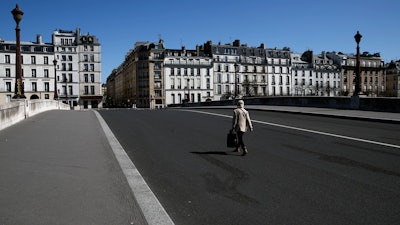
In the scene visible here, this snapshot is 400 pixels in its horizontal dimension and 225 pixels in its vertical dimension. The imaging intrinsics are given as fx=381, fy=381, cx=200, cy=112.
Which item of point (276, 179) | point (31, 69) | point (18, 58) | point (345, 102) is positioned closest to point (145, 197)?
point (276, 179)

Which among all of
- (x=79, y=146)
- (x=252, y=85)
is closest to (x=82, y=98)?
(x=252, y=85)

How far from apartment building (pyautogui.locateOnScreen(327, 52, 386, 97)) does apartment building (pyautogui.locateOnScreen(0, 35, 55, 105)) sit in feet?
303

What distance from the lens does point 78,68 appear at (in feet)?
343

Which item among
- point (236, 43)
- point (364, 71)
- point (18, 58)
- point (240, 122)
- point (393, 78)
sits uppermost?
point (236, 43)

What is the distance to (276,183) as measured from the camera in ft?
21.4

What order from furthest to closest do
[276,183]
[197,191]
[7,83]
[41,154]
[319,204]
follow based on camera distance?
[7,83] < [41,154] < [276,183] < [197,191] < [319,204]

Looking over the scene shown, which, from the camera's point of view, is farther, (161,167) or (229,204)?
(161,167)

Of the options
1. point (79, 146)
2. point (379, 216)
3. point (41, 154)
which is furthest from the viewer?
point (79, 146)

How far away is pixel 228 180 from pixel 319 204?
1.87 metres

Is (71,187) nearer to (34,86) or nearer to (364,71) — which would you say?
(34,86)

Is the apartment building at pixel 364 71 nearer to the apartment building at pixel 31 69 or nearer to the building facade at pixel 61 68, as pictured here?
the building facade at pixel 61 68

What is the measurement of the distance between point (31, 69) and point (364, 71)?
343ft

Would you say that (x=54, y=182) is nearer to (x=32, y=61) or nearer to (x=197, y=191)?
(x=197, y=191)

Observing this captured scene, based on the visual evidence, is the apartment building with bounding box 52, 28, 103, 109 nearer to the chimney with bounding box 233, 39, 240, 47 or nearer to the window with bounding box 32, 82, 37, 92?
the window with bounding box 32, 82, 37, 92
